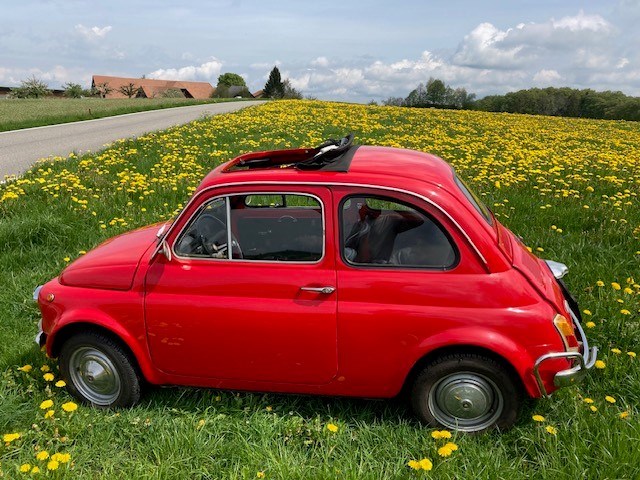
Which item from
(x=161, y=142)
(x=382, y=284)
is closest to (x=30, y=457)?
(x=382, y=284)

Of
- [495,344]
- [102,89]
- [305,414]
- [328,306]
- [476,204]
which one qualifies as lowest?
[305,414]

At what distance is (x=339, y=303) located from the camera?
9.20 ft

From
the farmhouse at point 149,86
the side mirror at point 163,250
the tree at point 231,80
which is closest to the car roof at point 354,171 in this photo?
the side mirror at point 163,250

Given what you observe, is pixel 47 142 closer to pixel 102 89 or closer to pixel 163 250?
pixel 163 250

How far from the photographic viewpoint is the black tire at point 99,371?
10.4 feet

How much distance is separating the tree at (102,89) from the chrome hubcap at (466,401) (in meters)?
91.5

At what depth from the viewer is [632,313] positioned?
12.9ft

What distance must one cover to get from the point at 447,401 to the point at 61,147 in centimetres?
1354

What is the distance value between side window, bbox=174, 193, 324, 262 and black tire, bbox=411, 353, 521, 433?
0.96 metres

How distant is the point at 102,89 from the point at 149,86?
33.7 ft

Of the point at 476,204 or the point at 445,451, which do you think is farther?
the point at 476,204

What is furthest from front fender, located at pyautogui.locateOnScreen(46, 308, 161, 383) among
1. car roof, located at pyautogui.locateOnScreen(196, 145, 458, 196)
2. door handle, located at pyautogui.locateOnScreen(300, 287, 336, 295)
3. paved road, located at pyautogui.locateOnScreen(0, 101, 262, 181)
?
paved road, located at pyautogui.locateOnScreen(0, 101, 262, 181)

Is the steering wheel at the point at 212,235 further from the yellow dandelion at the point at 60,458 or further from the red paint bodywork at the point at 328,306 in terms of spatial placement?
the yellow dandelion at the point at 60,458

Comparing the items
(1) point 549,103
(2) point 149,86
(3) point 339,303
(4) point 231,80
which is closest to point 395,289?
(3) point 339,303
